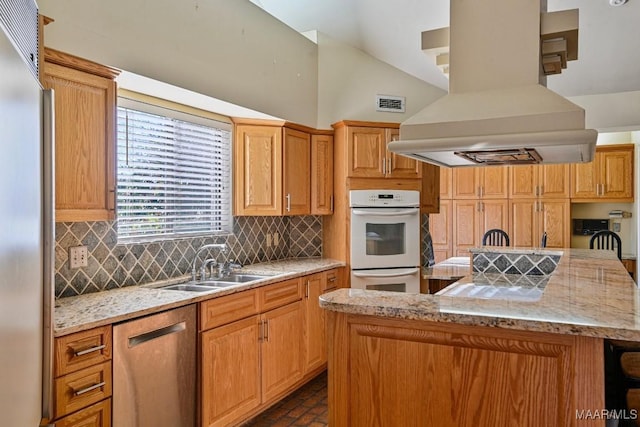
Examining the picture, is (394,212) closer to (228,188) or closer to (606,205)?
(228,188)

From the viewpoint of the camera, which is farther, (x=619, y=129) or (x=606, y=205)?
(x=606, y=205)

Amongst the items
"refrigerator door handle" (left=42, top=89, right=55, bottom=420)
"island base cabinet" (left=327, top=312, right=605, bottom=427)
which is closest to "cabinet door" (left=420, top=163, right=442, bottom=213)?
"island base cabinet" (left=327, top=312, right=605, bottom=427)

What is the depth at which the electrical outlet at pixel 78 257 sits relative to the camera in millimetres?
2438

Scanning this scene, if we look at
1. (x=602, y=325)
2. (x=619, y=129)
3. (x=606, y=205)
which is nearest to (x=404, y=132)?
(x=602, y=325)

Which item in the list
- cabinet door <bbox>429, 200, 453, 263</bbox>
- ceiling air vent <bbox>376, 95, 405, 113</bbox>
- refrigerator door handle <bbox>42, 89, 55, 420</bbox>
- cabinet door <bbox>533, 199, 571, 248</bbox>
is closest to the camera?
refrigerator door handle <bbox>42, 89, 55, 420</bbox>

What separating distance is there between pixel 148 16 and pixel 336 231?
2.45 m

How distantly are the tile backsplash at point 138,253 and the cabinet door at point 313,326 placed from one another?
0.62 meters

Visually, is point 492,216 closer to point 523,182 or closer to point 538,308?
point 523,182

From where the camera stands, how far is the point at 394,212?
4.22 m

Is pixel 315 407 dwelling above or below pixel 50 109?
below

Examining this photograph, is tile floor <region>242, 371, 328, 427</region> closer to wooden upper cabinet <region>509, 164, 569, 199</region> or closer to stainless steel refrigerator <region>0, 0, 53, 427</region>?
stainless steel refrigerator <region>0, 0, 53, 427</region>

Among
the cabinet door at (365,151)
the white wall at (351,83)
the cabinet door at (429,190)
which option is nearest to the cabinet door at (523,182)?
the cabinet door at (429,190)

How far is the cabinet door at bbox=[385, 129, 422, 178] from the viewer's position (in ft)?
13.8

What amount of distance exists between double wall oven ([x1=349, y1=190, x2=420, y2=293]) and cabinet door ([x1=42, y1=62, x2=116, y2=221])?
2.34 m
